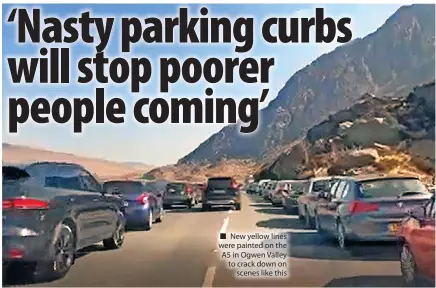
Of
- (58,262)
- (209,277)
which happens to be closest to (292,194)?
(209,277)

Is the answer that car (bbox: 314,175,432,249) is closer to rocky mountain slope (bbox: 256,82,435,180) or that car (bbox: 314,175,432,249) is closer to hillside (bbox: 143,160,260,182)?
hillside (bbox: 143,160,260,182)

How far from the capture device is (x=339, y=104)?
1367 centimetres

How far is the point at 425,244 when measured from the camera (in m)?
8.70

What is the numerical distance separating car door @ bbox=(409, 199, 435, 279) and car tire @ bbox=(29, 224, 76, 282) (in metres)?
4.21

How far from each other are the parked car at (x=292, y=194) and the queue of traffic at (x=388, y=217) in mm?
8412

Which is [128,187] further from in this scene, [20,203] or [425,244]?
[425,244]

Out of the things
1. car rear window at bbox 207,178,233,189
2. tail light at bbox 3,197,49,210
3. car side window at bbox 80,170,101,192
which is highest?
car side window at bbox 80,170,101,192

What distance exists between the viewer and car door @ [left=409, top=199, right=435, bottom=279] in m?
8.49

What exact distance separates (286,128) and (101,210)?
3.10 metres

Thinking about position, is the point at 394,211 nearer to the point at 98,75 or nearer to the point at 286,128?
the point at 286,128

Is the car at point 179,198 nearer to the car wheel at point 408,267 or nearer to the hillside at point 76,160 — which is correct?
the hillside at point 76,160

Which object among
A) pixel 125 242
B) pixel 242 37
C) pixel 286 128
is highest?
pixel 242 37

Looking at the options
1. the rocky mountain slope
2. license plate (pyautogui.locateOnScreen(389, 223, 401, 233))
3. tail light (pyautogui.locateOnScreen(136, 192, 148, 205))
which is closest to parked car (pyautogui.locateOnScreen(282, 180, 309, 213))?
the rocky mountain slope

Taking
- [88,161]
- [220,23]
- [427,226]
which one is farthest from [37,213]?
[427,226]
